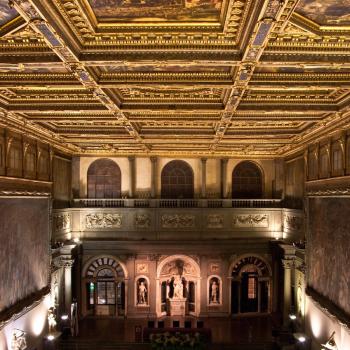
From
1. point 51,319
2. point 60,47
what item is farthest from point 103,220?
point 60,47

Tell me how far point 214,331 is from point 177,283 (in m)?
3.55

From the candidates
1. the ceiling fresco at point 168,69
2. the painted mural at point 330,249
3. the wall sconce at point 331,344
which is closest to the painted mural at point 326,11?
the ceiling fresco at point 168,69

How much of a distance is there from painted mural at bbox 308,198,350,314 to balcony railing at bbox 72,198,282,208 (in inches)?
268

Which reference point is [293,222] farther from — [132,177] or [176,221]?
[132,177]

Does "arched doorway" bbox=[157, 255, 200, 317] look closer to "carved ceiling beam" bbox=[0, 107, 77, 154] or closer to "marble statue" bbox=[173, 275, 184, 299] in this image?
"marble statue" bbox=[173, 275, 184, 299]

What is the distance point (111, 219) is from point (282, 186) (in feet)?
33.8

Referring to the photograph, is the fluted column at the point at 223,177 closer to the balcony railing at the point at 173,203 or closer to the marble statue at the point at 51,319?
→ the balcony railing at the point at 173,203

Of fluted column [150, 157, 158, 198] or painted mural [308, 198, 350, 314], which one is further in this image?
fluted column [150, 157, 158, 198]

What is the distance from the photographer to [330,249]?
50.9ft

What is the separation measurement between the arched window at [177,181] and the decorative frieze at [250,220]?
3.11 metres

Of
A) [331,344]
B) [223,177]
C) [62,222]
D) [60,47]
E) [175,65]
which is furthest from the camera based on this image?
[223,177]

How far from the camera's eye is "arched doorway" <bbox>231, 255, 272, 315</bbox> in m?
24.8

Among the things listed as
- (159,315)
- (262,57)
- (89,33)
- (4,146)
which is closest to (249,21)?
(262,57)

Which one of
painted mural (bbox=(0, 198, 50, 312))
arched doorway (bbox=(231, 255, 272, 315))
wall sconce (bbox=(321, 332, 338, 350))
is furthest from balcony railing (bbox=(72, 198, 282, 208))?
wall sconce (bbox=(321, 332, 338, 350))
